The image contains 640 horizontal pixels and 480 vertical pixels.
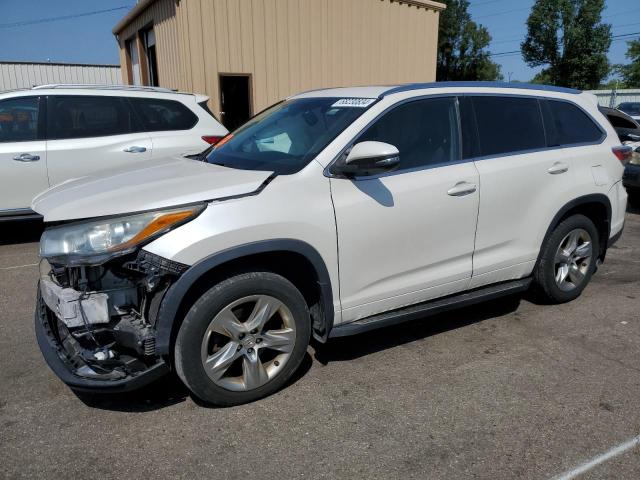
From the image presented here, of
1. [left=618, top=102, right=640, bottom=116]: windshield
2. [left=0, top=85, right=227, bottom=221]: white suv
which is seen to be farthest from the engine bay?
[left=618, top=102, right=640, bottom=116]: windshield

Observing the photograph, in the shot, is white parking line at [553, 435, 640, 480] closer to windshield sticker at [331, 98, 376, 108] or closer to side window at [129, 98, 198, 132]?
windshield sticker at [331, 98, 376, 108]

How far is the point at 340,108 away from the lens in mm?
3529

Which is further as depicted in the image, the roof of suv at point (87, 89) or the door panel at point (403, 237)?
the roof of suv at point (87, 89)

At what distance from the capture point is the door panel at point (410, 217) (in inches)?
125

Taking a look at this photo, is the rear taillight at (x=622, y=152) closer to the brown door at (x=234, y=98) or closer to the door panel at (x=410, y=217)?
the door panel at (x=410, y=217)

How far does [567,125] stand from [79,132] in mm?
5155

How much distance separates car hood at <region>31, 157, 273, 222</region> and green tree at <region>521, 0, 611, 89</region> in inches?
2080

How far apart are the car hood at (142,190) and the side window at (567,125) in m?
2.42

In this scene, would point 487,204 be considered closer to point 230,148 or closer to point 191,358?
point 230,148

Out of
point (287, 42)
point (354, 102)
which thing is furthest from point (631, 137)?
point (354, 102)

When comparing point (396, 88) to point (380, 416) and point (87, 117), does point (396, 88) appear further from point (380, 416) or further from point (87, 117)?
point (87, 117)

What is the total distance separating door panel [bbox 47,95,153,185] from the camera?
243 inches

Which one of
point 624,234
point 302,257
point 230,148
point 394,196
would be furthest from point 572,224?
point 624,234

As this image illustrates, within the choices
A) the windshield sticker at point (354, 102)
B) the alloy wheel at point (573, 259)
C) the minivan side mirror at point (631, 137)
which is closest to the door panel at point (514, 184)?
the alloy wheel at point (573, 259)
